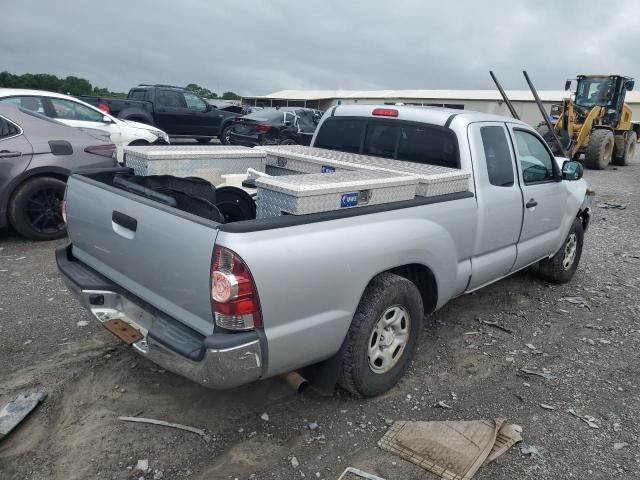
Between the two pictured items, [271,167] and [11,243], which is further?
[11,243]

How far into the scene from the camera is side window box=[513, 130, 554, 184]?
14.9 ft

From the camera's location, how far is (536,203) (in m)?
4.55

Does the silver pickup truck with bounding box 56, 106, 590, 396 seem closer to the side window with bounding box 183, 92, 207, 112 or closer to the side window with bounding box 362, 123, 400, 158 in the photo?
the side window with bounding box 362, 123, 400, 158

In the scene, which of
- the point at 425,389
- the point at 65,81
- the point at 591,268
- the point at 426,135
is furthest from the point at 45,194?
the point at 65,81

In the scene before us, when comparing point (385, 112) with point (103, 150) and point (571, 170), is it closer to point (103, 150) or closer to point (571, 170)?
point (571, 170)

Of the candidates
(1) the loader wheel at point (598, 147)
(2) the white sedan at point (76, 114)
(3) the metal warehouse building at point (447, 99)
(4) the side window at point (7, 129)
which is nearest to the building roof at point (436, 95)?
(3) the metal warehouse building at point (447, 99)

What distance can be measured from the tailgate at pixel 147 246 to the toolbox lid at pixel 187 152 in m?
0.50

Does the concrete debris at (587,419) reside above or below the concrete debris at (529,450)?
above

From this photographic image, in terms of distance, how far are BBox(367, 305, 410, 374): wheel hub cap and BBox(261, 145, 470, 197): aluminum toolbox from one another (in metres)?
0.80

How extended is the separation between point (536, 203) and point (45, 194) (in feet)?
17.2

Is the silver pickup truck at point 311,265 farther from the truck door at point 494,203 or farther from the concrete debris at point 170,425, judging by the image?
the concrete debris at point 170,425

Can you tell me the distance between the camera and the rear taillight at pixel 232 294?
2.35 metres

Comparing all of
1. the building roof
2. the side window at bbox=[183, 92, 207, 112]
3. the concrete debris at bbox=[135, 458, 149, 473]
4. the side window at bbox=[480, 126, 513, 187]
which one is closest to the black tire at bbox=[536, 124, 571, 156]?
the side window at bbox=[183, 92, 207, 112]

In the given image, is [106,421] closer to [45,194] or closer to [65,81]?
[45,194]
